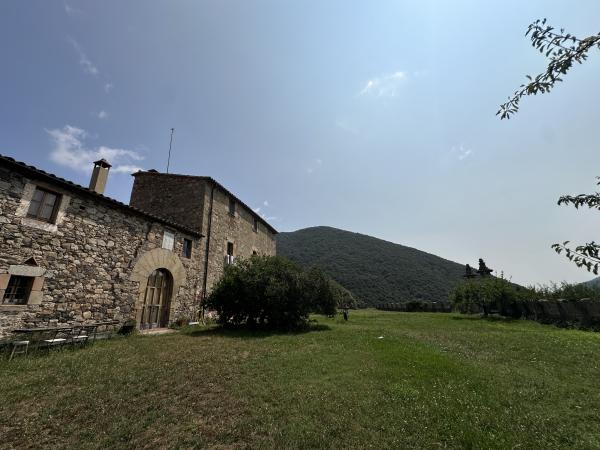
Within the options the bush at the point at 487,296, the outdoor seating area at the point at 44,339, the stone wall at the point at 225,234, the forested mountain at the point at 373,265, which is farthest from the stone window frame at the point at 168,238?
the forested mountain at the point at 373,265

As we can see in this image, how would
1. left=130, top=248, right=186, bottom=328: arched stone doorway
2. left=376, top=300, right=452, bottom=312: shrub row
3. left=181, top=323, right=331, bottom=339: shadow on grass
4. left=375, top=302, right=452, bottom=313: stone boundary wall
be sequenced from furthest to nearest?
left=376, top=300, right=452, bottom=312: shrub row → left=375, top=302, right=452, bottom=313: stone boundary wall → left=130, top=248, right=186, bottom=328: arched stone doorway → left=181, top=323, right=331, bottom=339: shadow on grass

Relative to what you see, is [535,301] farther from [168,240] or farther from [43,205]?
[43,205]

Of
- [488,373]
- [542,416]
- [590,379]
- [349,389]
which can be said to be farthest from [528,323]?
[349,389]

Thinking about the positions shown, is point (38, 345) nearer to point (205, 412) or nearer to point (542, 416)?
point (205, 412)

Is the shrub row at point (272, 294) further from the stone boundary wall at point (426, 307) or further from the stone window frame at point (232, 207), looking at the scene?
the stone boundary wall at point (426, 307)

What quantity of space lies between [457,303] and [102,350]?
2050 cm

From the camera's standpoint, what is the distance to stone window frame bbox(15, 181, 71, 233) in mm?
7613

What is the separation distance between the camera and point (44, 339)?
761 cm

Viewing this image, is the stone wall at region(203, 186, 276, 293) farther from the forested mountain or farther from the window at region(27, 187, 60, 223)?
the forested mountain

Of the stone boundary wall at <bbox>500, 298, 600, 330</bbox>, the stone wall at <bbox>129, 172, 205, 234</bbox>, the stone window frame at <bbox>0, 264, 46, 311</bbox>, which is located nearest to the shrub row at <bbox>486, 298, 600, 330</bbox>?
the stone boundary wall at <bbox>500, 298, 600, 330</bbox>

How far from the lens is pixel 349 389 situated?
16.0 feet

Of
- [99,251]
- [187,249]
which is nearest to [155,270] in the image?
[187,249]

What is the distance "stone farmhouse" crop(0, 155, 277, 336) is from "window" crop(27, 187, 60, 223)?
25 millimetres

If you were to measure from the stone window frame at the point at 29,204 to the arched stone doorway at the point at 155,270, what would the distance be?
315 centimetres
